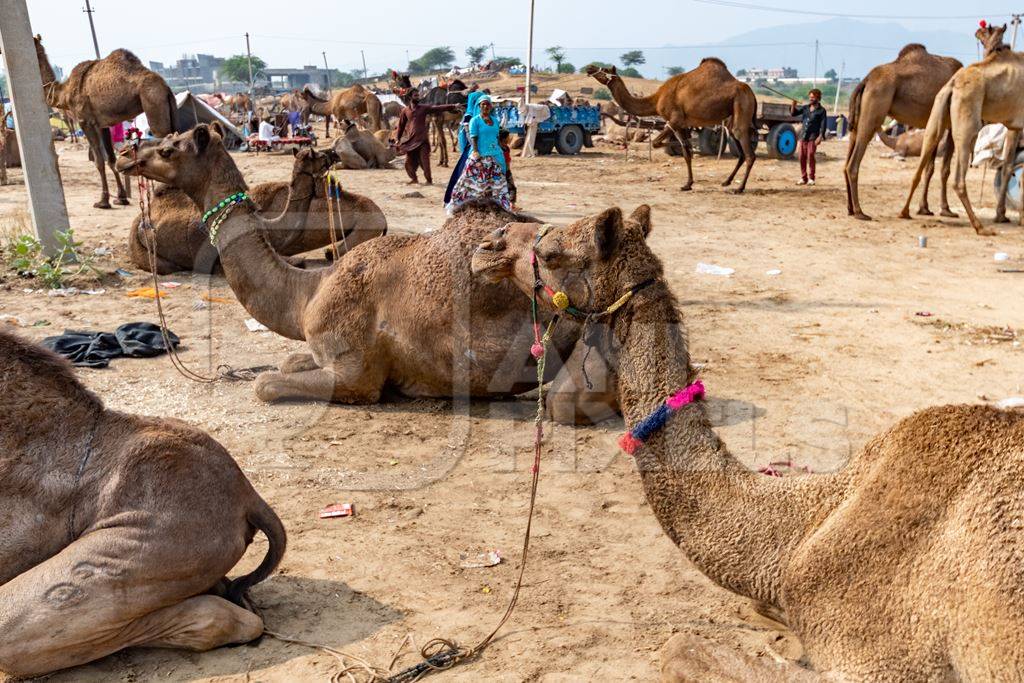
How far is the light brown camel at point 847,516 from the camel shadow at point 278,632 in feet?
4.94

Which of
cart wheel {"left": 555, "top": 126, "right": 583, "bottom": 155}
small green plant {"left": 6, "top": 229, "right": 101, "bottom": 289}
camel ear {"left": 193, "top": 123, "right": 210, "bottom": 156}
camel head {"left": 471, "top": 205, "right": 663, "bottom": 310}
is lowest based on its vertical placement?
cart wheel {"left": 555, "top": 126, "right": 583, "bottom": 155}

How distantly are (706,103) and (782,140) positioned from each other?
7.01 meters

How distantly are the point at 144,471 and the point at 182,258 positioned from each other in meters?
7.73

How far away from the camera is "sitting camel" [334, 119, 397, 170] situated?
2275 cm

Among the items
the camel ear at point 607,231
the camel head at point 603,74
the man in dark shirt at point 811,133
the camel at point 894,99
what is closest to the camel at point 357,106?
the camel head at point 603,74

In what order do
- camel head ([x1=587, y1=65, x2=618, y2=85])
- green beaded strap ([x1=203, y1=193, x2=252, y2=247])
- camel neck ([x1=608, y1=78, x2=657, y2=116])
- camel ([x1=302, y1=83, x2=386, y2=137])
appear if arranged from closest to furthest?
green beaded strap ([x1=203, y1=193, x2=252, y2=247]) → camel head ([x1=587, y1=65, x2=618, y2=85]) → camel neck ([x1=608, y1=78, x2=657, y2=116]) → camel ([x1=302, y1=83, x2=386, y2=137])

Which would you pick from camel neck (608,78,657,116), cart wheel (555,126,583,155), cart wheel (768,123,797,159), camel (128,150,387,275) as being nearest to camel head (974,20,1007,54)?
camel neck (608,78,657,116)

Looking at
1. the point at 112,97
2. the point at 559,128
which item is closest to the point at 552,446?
the point at 112,97

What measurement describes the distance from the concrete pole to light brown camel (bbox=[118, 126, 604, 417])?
5.62 m

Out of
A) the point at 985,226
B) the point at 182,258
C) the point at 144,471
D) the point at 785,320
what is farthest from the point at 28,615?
the point at 985,226

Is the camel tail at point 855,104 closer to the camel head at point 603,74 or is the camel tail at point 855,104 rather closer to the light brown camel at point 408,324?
the camel head at point 603,74

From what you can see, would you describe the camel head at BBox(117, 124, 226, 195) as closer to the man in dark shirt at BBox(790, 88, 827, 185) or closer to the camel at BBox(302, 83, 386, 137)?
the man in dark shirt at BBox(790, 88, 827, 185)

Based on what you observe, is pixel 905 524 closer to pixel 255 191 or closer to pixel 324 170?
pixel 324 170

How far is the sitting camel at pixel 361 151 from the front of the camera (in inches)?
896
